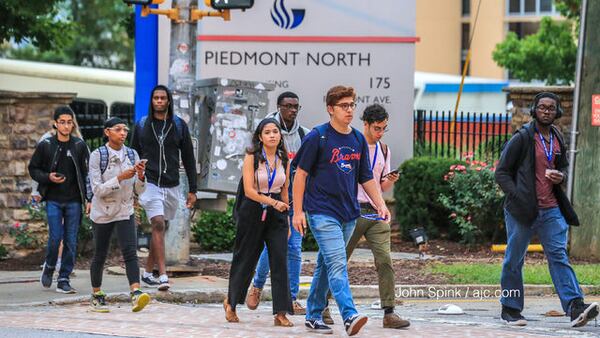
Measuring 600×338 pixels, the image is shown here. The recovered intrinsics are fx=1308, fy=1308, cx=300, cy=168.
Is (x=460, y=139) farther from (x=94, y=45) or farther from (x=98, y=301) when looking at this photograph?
(x=94, y=45)

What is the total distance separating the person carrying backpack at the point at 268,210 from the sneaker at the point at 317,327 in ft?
0.84

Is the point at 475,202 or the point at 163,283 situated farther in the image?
the point at 475,202

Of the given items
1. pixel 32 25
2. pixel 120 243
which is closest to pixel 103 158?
pixel 120 243

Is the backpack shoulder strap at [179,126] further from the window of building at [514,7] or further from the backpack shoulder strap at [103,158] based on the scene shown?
the window of building at [514,7]

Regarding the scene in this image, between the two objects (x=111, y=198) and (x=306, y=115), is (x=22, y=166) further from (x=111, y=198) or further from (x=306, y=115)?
(x=111, y=198)

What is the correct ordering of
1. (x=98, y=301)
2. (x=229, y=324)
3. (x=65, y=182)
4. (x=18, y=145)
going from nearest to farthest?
(x=229, y=324) < (x=98, y=301) < (x=65, y=182) < (x=18, y=145)

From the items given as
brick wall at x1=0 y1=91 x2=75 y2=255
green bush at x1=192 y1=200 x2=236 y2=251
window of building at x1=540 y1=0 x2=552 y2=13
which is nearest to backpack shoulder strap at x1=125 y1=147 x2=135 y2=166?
brick wall at x1=0 y1=91 x2=75 y2=255

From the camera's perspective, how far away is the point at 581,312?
10.3 meters

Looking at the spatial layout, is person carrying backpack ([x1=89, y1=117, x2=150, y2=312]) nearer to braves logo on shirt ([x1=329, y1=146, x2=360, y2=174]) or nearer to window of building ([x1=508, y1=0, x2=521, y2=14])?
braves logo on shirt ([x1=329, y1=146, x2=360, y2=174])

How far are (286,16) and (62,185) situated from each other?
19.7ft

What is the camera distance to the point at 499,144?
1769 centimetres

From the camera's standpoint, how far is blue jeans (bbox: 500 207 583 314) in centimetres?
1041

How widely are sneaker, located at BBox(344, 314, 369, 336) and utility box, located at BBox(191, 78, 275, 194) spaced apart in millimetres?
4421

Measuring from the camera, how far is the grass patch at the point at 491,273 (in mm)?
13203
